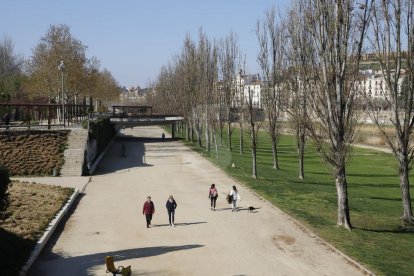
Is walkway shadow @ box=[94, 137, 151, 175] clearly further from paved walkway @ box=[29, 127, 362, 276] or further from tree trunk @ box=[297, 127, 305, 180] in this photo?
tree trunk @ box=[297, 127, 305, 180]

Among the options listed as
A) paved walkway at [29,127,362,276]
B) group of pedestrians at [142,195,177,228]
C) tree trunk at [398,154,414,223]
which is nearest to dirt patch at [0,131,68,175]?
paved walkway at [29,127,362,276]

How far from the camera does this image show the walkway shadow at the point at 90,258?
14.2 meters

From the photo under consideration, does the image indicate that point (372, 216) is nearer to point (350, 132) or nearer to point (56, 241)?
point (350, 132)

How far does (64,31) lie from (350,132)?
42.3 meters

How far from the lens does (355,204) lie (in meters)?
25.8

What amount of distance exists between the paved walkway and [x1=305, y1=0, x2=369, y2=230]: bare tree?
3369 millimetres

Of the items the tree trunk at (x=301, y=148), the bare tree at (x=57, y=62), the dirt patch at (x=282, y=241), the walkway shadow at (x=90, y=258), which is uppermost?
the bare tree at (x=57, y=62)

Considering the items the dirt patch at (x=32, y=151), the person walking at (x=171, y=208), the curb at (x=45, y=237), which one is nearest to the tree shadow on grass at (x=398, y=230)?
the person walking at (x=171, y=208)

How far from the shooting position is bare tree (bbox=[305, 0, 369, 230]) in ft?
61.2

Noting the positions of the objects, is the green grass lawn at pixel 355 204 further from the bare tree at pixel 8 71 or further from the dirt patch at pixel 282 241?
the bare tree at pixel 8 71

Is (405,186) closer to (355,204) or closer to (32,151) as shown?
(355,204)

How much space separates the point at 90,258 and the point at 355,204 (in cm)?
1591

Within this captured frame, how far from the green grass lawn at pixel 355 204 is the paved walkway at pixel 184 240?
945mm

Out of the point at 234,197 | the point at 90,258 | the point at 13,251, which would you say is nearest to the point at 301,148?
the point at 234,197
